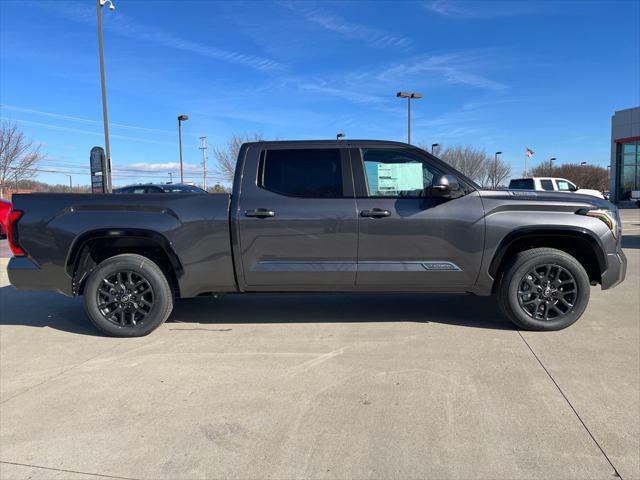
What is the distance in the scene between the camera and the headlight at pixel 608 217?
456cm

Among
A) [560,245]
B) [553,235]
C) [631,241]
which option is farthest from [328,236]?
[631,241]

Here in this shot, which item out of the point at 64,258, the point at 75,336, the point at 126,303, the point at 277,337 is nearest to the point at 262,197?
the point at 277,337

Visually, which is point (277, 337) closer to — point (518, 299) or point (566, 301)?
point (518, 299)

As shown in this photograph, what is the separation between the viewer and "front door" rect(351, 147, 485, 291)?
4.55 m

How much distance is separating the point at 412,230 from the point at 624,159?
40097 millimetres

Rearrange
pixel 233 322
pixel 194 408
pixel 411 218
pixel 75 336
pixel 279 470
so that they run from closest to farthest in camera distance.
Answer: pixel 279 470, pixel 194 408, pixel 411 218, pixel 75 336, pixel 233 322

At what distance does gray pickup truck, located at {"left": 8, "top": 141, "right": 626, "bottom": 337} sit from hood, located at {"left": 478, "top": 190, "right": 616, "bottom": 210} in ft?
0.05

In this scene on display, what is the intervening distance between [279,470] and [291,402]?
76 cm

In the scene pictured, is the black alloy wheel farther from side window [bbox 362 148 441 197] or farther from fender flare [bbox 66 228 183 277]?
side window [bbox 362 148 441 197]

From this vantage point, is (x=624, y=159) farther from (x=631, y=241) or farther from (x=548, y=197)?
(x=548, y=197)

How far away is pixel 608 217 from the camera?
4609 millimetres

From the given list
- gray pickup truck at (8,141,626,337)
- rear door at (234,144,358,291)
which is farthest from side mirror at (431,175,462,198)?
rear door at (234,144,358,291)

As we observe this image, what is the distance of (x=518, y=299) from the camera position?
4.67 m

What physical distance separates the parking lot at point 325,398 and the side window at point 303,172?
1471 millimetres
